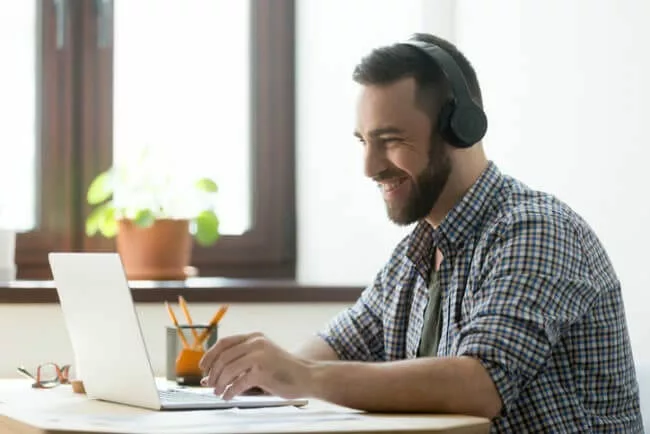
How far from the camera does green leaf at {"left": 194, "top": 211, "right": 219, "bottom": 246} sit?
2.97 m

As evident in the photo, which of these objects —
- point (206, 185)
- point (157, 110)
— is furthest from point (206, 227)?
point (157, 110)

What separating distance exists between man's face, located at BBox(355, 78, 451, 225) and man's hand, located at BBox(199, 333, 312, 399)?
427 mm

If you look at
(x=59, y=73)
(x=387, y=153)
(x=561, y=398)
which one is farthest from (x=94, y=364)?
(x=59, y=73)

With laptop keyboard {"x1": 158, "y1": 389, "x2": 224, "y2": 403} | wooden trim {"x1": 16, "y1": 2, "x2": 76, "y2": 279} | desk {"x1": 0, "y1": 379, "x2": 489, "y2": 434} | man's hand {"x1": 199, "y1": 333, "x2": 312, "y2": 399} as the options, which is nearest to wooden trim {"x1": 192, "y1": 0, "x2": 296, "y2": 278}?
wooden trim {"x1": 16, "y1": 2, "x2": 76, "y2": 279}

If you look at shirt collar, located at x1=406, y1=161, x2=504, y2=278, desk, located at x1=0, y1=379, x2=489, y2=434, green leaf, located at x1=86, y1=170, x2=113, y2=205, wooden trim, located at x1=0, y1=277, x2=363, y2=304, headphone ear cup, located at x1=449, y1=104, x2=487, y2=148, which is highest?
headphone ear cup, located at x1=449, y1=104, x2=487, y2=148

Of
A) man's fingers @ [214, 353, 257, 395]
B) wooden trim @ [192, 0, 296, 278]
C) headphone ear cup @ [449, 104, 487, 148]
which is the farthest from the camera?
wooden trim @ [192, 0, 296, 278]

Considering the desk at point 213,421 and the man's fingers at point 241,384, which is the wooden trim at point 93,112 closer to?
the desk at point 213,421

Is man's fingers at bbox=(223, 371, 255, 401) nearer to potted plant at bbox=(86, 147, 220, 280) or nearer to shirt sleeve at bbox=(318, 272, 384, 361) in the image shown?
shirt sleeve at bbox=(318, 272, 384, 361)

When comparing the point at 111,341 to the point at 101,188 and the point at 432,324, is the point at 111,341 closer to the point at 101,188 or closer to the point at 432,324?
the point at 432,324

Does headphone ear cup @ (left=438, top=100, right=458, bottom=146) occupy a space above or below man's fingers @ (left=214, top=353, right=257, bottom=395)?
above

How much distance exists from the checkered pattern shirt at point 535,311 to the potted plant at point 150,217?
1.14 meters

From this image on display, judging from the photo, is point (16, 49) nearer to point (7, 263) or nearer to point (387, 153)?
point (7, 263)

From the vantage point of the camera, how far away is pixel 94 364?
176 centimetres

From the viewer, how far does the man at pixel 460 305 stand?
5.12 ft
